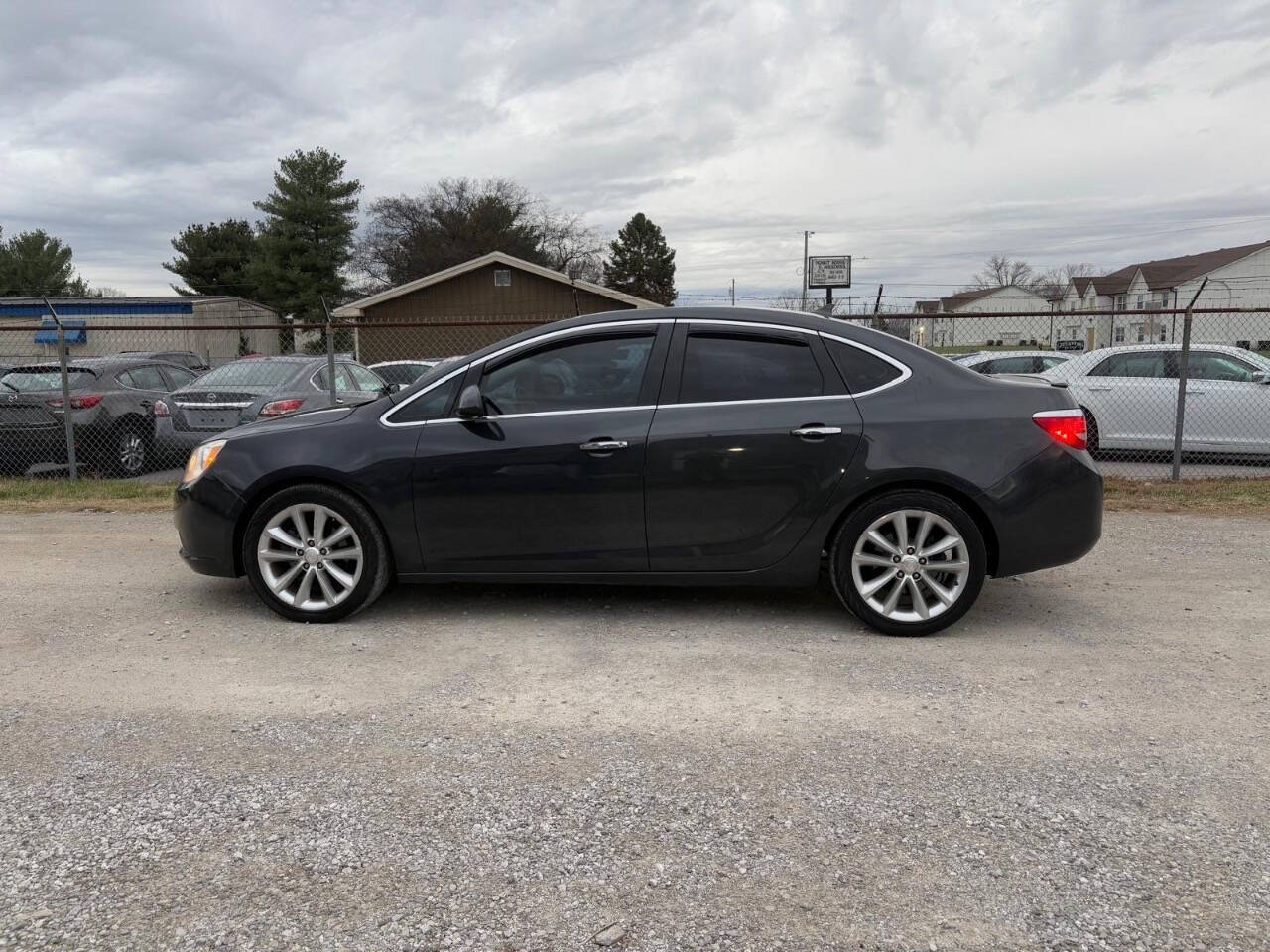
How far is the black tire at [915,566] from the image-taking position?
462cm

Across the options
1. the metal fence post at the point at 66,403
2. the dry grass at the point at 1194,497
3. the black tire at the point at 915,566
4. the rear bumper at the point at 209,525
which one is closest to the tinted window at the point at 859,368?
the black tire at the point at 915,566

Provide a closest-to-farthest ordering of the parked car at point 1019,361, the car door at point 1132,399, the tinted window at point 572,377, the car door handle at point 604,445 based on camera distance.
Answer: the car door handle at point 604,445 → the tinted window at point 572,377 → the car door at point 1132,399 → the parked car at point 1019,361

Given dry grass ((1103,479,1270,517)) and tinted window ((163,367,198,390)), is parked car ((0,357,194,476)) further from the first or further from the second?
dry grass ((1103,479,1270,517))

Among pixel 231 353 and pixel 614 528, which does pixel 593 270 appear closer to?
pixel 231 353

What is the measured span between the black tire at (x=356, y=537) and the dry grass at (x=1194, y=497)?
6427 mm

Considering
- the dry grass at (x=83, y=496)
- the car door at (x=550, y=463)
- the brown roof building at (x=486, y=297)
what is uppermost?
the brown roof building at (x=486, y=297)

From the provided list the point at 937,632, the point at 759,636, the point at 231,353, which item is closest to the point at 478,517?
the point at 759,636

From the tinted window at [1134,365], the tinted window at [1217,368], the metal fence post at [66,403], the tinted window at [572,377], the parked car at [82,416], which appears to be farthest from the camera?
the tinted window at [1134,365]

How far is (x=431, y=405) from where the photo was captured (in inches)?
195

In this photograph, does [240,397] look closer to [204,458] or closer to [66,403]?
[66,403]

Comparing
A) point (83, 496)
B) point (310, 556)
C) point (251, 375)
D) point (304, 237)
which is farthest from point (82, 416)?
point (304, 237)

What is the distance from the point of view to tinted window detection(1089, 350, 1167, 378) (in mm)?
10828

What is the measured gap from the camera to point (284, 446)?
4914 mm

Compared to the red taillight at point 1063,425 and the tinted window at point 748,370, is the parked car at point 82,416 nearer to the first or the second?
the tinted window at point 748,370
